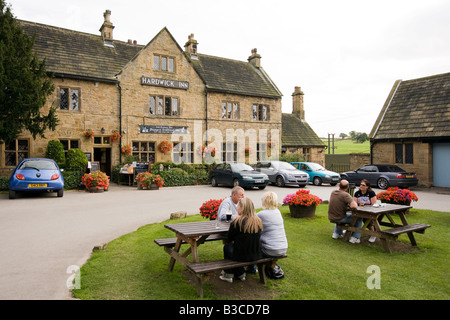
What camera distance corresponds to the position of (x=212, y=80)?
26.1 m

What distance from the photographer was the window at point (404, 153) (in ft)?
70.6

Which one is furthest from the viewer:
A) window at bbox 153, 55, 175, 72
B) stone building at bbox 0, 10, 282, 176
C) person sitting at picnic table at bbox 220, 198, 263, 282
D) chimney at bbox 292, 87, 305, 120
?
chimney at bbox 292, 87, 305, 120

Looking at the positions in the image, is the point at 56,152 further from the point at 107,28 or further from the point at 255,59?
the point at 255,59

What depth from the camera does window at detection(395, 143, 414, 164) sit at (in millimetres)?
21516

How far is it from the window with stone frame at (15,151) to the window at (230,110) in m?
14.1

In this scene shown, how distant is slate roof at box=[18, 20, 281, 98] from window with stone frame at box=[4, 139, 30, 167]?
180 inches

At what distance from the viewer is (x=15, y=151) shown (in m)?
18.4

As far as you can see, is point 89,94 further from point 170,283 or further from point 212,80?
point 170,283

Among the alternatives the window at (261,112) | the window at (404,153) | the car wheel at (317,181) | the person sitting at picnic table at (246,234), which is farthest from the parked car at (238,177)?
the person sitting at picnic table at (246,234)

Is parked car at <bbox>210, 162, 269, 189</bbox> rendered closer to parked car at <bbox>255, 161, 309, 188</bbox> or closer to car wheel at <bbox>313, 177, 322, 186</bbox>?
parked car at <bbox>255, 161, 309, 188</bbox>

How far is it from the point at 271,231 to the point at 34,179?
40.6 feet

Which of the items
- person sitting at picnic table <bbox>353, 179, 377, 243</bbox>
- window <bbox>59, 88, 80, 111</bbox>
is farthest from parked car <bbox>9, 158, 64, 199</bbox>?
person sitting at picnic table <bbox>353, 179, 377, 243</bbox>

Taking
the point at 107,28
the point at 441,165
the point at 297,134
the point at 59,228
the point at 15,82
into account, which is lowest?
the point at 59,228

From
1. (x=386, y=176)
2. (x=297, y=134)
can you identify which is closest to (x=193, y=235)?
(x=386, y=176)
